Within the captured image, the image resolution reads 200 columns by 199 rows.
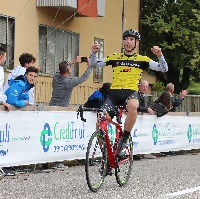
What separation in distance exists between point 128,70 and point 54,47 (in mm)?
14778

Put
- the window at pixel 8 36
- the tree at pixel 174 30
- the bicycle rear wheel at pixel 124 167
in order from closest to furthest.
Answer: the bicycle rear wheel at pixel 124 167
the window at pixel 8 36
the tree at pixel 174 30

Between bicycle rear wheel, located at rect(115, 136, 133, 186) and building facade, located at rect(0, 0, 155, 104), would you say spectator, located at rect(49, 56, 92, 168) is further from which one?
building facade, located at rect(0, 0, 155, 104)

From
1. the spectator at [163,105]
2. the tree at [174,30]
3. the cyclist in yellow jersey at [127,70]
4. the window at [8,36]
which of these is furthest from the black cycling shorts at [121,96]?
the tree at [174,30]

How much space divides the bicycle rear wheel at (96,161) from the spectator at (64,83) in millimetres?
4007

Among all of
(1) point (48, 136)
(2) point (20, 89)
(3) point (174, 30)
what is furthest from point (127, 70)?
(3) point (174, 30)

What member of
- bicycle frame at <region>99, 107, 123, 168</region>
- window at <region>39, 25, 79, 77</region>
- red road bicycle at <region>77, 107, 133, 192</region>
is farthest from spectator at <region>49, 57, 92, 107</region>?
window at <region>39, 25, 79, 77</region>

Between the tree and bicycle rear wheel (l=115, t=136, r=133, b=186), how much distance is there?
25.0 meters

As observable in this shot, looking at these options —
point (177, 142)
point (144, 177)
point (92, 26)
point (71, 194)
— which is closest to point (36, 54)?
point (92, 26)

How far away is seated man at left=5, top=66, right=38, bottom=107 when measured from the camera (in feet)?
38.0

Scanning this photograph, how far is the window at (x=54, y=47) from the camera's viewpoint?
2380 centimetres

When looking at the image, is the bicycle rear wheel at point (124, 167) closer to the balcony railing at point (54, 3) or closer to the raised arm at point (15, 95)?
the raised arm at point (15, 95)

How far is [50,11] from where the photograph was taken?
949 inches

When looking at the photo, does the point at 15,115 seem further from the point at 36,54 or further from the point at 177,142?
the point at 36,54

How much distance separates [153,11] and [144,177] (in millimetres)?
28959
